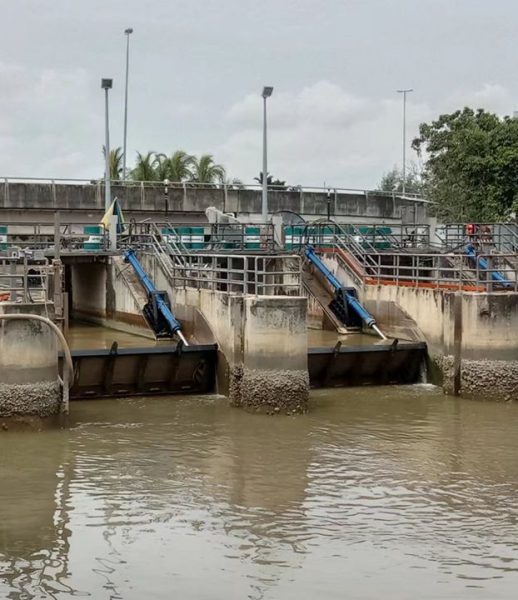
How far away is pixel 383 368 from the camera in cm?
2022

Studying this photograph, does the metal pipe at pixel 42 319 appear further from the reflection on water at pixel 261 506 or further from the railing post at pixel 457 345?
the railing post at pixel 457 345

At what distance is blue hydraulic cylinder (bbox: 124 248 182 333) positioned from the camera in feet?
72.3

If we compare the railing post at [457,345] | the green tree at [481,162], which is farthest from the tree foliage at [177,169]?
the railing post at [457,345]

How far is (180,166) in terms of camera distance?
171ft

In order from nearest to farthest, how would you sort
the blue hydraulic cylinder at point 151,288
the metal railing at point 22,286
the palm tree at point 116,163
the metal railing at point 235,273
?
the metal railing at point 22,286
the metal railing at point 235,273
the blue hydraulic cylinder at point 151,288
the palm tree at point 116,163

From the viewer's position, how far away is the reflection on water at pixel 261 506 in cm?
883

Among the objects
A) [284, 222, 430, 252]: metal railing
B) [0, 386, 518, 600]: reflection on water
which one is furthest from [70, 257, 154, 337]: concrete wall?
[0, 386, 518, 600]: reflection on water

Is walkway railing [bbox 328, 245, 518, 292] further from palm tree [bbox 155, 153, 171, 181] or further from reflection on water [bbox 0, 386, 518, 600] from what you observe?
palm tree [bbox 155, 153, 171, 181]

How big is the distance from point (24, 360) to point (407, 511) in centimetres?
678

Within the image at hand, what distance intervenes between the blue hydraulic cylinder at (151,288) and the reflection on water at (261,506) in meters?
5.05

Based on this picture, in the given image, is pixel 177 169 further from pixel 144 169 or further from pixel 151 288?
pixel 151 288

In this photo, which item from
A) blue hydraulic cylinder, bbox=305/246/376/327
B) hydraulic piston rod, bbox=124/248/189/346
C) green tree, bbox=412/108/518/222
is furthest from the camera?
green tree, bbox=412/108/518/222

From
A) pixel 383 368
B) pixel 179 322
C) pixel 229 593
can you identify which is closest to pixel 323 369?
pixel 383 368

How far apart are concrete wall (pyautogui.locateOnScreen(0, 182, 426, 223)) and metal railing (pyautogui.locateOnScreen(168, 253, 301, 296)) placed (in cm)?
1269
